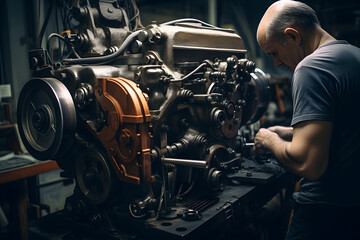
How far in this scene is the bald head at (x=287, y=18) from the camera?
1232 millimetres

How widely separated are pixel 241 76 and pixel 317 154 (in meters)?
0.84

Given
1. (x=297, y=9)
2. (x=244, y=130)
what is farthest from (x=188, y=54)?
(x=244, y=130)

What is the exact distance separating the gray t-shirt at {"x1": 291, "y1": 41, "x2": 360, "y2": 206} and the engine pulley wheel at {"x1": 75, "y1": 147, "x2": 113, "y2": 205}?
0.80 meters

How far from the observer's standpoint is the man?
3.57ft

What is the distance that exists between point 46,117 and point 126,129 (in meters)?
0.37

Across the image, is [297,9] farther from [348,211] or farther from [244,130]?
[244,130]

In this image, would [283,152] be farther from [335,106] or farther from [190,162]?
[190,162]

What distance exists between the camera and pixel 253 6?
17.6 feet

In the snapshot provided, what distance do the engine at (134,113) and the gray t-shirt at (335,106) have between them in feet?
1.54

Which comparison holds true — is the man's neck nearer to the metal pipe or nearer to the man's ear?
the man's ear

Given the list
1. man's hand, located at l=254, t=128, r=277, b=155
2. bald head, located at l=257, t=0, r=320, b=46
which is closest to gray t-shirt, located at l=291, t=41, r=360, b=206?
bald head, located at l=257, t=0, r=320, b=46

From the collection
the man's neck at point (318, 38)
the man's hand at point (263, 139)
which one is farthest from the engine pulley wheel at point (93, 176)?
the man's neck at point (318, 38)

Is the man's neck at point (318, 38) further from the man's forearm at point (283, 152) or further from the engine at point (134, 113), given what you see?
the engine at point (134, 113)

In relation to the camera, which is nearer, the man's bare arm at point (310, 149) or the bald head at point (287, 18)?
the man's bare arm at point (310, 149)
